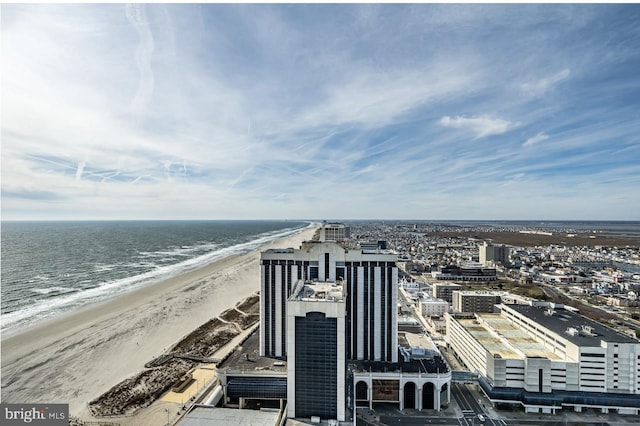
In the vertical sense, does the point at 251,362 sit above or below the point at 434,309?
above

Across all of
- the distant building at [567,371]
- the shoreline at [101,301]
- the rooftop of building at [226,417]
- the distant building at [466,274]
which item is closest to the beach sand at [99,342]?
the shoreline at [101,301]

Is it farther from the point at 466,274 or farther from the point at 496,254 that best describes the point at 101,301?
the point at 496,254

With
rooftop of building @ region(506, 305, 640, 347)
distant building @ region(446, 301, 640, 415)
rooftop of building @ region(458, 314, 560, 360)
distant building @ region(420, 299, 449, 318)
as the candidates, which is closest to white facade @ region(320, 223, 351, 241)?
rooftop of building @ region(458, 314, 560, 360)

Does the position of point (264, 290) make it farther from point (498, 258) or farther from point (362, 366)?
point (498, 258)

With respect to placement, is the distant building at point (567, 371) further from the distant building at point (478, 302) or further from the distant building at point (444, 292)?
the distant building at point (444, 292)

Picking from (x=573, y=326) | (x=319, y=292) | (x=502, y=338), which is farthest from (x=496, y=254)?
(x=319, y=292)
